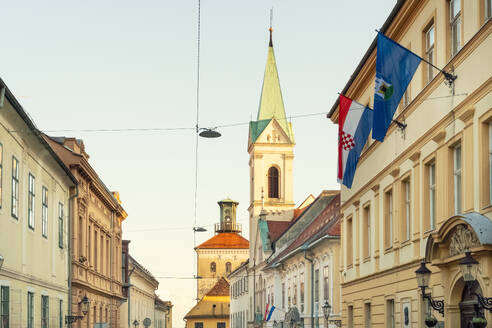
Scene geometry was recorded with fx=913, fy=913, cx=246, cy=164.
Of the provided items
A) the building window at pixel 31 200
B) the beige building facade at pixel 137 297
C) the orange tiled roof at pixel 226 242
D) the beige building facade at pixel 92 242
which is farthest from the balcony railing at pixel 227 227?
the building window at pixel 31 200

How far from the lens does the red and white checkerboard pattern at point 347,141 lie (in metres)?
22.1

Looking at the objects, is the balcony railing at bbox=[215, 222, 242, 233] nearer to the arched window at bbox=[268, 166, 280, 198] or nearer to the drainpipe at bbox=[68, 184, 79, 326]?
the arched window at bbox=[268, 166, 280, 198]

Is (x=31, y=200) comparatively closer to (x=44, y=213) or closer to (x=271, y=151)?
(x=44, y=213)

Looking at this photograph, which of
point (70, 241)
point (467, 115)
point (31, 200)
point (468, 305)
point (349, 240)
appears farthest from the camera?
point (70, 241)

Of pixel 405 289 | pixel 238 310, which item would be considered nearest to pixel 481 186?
pixel 405 289

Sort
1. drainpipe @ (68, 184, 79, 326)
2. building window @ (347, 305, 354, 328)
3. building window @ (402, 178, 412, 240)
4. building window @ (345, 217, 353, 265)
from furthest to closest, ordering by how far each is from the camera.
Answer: drainpipe @ (68, 184, 79, 326) → building window @ (345, 217, 353, 265) → building window @ (347, 305, 354, 328) → building window @ (402, 178, 412, 240)

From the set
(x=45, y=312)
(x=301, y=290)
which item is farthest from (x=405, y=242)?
(x=301, y=290)

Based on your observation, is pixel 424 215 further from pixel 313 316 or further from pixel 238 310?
pixel 238 310

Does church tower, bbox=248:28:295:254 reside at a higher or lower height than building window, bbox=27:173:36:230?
higher

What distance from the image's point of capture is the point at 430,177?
19688 mm

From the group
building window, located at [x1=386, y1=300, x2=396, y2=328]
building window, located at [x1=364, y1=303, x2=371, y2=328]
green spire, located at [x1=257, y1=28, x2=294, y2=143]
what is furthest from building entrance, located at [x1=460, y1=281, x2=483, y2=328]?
green spire, located at [x1=257, y1=28, x2=294, y2=143]

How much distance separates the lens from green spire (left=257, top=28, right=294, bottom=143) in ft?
263

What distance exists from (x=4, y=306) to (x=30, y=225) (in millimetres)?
3640

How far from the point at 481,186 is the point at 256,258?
192ft
